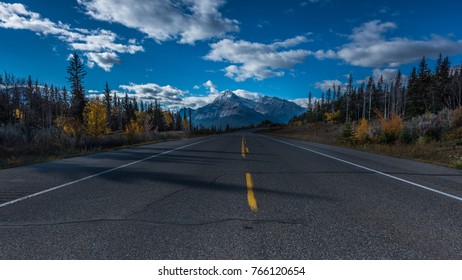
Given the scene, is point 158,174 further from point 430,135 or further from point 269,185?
point 430,135

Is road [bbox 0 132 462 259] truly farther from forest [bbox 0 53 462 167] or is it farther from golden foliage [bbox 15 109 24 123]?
golden foliage [bbox 15 109 24 123]

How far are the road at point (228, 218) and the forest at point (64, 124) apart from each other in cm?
774

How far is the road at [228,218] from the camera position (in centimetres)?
303

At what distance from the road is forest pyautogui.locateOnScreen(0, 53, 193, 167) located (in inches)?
305

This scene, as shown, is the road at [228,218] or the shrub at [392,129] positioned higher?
the shrub at [392,129]

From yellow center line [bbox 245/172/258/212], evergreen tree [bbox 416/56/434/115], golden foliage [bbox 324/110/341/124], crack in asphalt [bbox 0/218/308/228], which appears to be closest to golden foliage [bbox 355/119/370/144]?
yellow center line [bbox 245/172/258/212]

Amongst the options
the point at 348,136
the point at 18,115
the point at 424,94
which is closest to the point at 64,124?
the point at 348,136

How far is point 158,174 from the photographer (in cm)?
775

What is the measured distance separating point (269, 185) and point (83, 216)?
12.7 ft

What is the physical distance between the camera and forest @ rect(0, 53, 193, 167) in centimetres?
1969

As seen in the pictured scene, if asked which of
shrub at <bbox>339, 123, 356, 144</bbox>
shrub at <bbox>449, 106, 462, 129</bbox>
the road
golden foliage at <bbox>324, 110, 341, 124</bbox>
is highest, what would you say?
golden foliage at <bbox>324, 110, 341, 124</bbox>

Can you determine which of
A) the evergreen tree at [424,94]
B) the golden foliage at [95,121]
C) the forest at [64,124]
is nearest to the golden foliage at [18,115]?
the forest at [64,124]

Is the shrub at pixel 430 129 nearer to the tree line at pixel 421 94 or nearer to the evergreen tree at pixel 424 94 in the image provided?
the tree line at pixel 421 94
